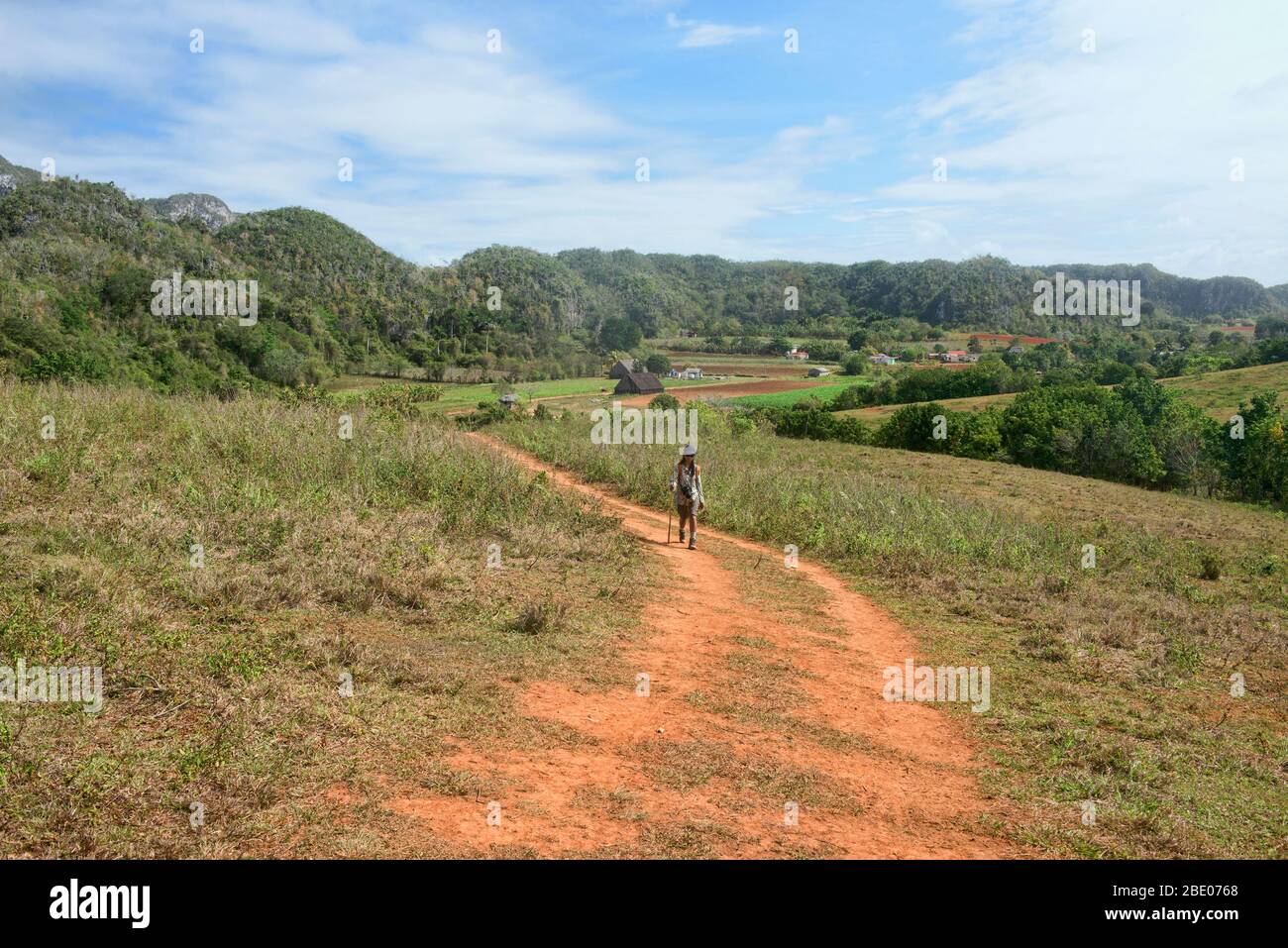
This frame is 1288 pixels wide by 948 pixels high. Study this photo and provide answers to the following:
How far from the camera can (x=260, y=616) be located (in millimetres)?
6141

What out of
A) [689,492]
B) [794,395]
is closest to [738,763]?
[689,492]

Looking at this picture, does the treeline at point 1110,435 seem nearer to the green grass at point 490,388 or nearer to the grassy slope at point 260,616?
the green grass at point 490,388

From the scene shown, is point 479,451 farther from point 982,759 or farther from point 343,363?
point 343,363

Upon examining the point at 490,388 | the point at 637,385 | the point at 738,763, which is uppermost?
the point at 637,385

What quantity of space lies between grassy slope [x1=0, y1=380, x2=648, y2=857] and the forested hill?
9535 millimetres

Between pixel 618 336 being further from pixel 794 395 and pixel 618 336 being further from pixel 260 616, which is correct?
pixel 260 616

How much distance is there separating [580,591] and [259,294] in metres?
41.7

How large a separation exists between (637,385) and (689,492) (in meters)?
33.8

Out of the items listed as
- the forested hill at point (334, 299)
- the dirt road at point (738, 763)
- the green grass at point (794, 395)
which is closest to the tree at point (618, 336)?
the forested hill at point (334, 299)

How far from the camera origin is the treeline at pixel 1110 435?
3762 centimetres
